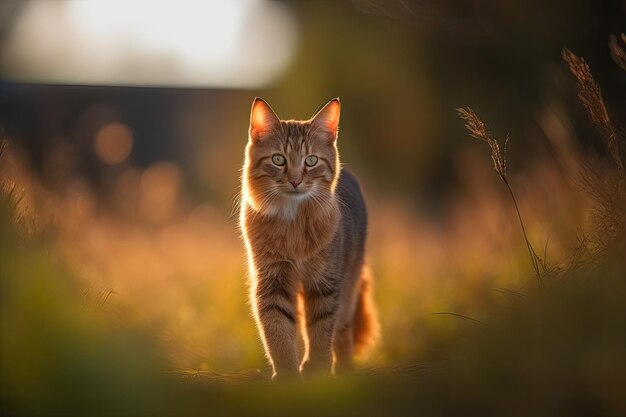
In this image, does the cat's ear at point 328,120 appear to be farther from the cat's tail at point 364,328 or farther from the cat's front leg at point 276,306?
the cat's tail at point 364,328

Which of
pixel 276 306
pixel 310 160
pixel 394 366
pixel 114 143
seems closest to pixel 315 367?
pixel 276 306

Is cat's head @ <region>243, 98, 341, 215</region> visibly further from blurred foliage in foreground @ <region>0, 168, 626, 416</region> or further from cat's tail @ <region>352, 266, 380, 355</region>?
blurred foliage in foreground @ <region>0, 168, 626, 416</region>

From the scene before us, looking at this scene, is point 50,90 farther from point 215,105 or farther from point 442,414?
Answer: point 442,414

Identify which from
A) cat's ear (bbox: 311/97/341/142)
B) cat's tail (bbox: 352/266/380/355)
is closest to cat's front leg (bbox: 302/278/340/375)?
cat's ear (bbox: 311/97/341/142)

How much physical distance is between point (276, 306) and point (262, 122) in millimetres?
895

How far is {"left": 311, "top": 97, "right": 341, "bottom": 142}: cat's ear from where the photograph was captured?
144 inches

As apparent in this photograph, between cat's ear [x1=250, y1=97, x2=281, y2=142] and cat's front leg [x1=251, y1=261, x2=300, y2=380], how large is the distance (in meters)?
0.66

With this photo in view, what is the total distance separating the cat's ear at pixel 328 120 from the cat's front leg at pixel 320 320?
2.39 ft

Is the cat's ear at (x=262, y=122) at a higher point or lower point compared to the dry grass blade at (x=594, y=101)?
higher

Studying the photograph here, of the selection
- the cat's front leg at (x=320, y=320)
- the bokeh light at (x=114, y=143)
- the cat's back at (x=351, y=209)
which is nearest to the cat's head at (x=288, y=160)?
the cat's back at (x=351, y=209)

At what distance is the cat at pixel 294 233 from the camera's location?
3.55 metres

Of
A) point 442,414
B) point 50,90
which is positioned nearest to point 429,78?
point 50,90

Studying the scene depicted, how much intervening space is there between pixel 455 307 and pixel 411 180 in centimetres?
337

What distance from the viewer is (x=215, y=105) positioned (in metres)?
8.12
